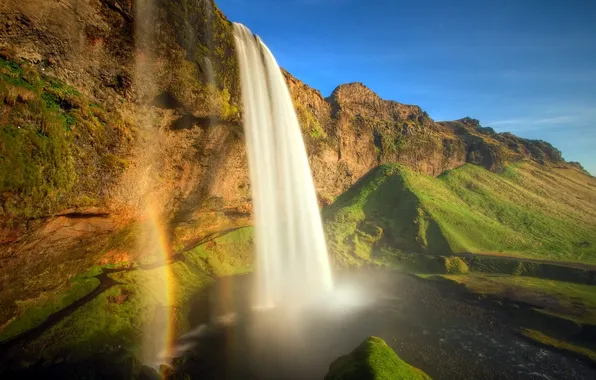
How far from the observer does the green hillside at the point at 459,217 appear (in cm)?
4141

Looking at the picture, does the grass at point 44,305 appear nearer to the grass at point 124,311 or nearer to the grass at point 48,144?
the grass at point 124,311

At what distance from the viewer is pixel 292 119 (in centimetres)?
3044

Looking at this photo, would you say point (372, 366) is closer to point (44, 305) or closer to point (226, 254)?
point (44, 305)

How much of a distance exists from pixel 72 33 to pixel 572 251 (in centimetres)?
6003

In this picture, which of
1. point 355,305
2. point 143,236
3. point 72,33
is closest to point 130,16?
point 72,33

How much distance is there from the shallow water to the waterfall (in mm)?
3353

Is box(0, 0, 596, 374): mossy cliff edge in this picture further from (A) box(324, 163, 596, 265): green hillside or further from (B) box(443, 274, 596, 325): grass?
(B) box(443, 274, 596, 325): grass

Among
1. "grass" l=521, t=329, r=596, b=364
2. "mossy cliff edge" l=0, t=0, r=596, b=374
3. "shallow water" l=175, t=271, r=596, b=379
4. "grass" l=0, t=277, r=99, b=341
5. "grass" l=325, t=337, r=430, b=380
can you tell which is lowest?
"grass" l=521, t=329, r=596, b=364

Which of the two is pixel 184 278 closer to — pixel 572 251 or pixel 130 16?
pixel 130 16

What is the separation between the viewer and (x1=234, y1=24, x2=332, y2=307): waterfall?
25.4 metres

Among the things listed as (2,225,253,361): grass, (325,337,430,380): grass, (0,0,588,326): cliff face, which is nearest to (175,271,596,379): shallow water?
(2,225,253,361): grass

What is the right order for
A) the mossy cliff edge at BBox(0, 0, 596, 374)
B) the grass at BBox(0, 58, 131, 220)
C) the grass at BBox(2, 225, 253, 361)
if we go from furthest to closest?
1. the grass at BBox(2, 225, 253, 361)
2. the mossy cliff edge at BBox(0, 0, 596, 374)
3. the grass at BBox(0, 58, 131, 220)

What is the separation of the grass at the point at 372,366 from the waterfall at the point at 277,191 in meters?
11.9

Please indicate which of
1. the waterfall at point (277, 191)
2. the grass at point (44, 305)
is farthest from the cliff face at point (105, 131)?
the waterfall at point (277, 191)
